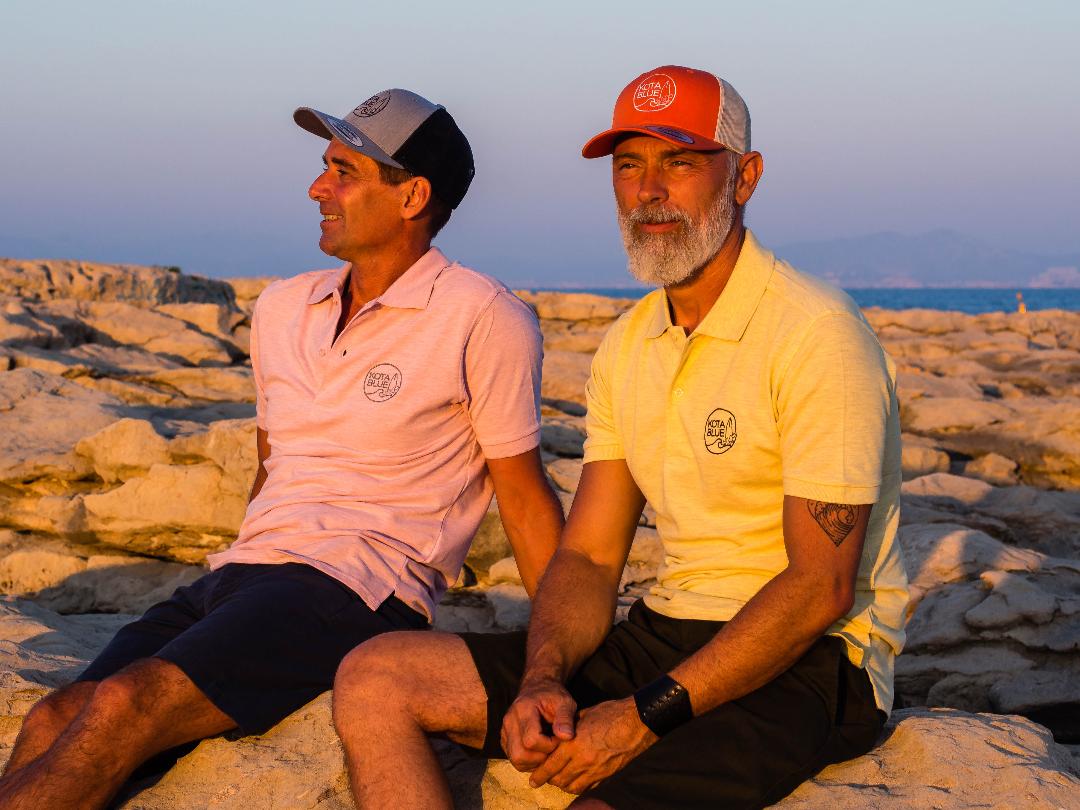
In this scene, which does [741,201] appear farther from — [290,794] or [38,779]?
[38,779]

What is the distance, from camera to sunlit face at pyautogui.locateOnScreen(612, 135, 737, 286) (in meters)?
2.84

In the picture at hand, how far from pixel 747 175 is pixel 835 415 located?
0.78 m

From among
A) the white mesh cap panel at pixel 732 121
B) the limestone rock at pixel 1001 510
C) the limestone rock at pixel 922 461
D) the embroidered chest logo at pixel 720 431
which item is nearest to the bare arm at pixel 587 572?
the embroidered chest logo at pixel 720 431

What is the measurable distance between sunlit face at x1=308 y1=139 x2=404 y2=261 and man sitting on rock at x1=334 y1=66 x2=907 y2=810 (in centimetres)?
86

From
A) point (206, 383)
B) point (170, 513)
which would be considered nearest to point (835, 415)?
point (170, 513)

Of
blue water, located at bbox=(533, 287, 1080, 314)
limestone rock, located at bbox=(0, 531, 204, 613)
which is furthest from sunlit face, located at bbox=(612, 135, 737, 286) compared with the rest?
blue water, located at bbox=(533, 287, 1080, 314)

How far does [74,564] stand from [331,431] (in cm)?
348

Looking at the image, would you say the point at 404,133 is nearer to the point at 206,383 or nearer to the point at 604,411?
the point at 604,411

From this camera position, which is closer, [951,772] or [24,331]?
[951,772]

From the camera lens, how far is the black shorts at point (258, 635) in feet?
9.11

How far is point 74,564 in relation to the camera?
6219 millimetres

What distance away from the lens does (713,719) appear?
Answer: 2.44 metres

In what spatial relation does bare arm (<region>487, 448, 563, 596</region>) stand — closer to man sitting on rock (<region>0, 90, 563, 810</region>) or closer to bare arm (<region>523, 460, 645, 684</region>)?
man sitting on rock (<region>0, 90, 563, 810</region>)

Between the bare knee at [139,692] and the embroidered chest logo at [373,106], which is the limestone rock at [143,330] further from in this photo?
the bare knee at [139,692]
